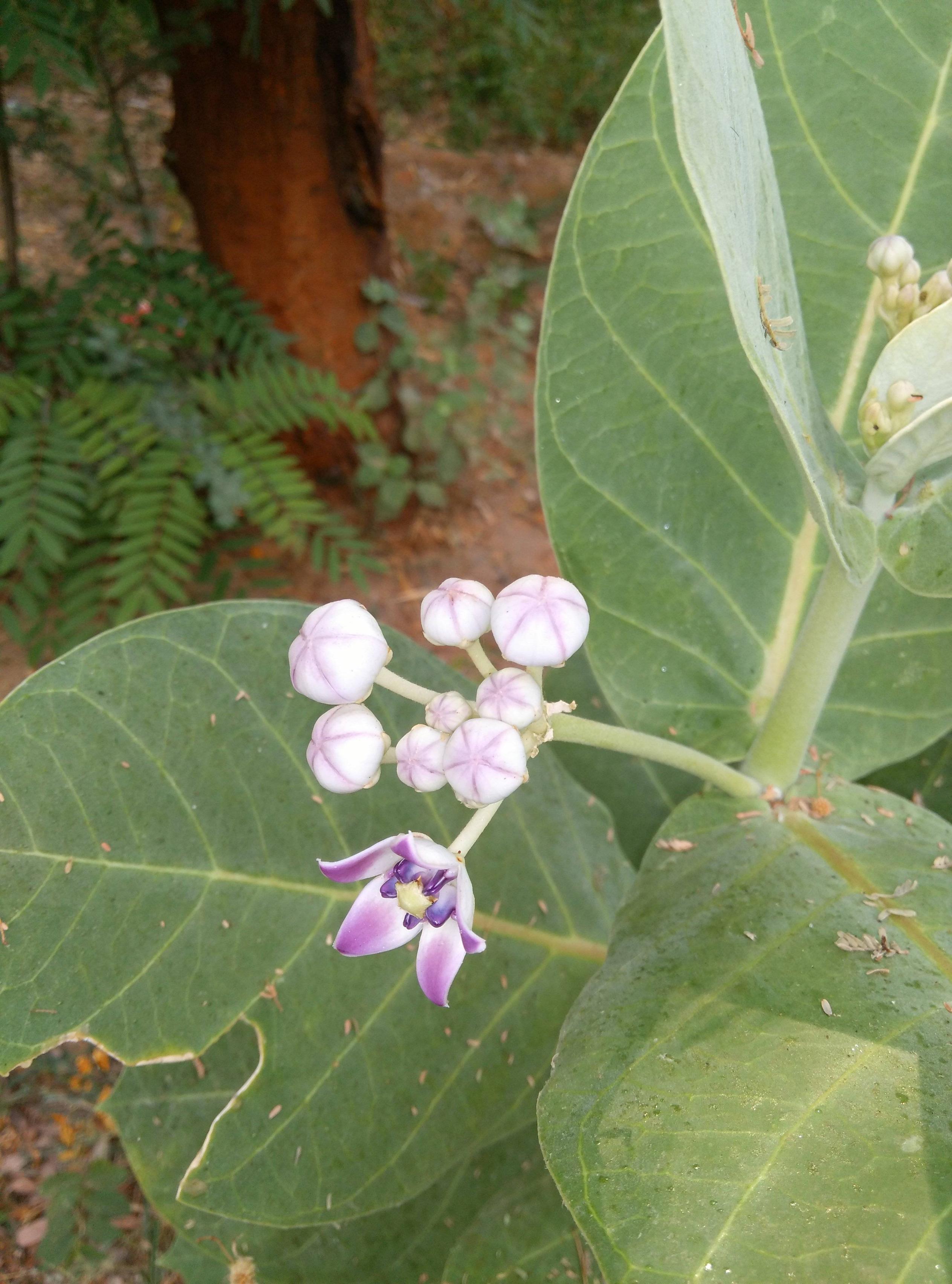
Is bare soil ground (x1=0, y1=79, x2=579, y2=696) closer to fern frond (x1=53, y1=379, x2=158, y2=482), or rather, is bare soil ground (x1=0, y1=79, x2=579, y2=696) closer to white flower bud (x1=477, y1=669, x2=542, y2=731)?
fern frond (x1=53, y1=379, x2=158, y2=482)

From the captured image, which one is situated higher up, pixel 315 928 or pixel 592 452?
pixel 592 452

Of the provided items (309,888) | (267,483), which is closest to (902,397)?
(309,888)

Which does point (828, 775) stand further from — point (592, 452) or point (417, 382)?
point (417, 382)

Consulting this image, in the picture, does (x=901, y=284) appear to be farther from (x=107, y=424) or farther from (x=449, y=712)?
(x=107, y=424)

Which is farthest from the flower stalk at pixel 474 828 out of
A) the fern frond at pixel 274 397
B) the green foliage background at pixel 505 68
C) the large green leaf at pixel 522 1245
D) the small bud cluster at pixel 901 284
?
the green foliage background at pixel 505 68

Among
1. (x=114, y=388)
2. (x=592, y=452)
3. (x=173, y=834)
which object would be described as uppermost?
(x=592, y=452)

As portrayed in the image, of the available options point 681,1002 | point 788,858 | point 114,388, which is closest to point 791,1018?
point 681,1002

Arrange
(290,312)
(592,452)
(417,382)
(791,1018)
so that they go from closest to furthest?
1. (791,1018)
2. (592,452)
3. (290,312)
4. (417,382)
